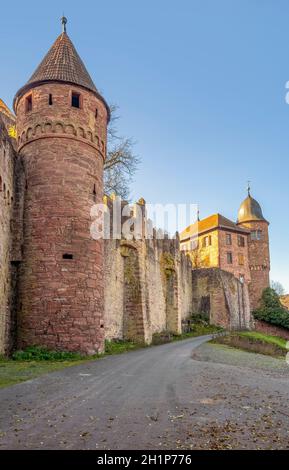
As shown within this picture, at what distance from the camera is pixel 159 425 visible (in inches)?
232

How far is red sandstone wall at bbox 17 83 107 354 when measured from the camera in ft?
50.7

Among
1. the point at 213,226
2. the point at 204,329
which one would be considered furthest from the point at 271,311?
the point at 204,329

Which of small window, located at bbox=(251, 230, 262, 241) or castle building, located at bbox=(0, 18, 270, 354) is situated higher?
small window, located at bbox=(251, 230, 262, 241)

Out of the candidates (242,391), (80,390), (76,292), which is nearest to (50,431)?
(80,390)

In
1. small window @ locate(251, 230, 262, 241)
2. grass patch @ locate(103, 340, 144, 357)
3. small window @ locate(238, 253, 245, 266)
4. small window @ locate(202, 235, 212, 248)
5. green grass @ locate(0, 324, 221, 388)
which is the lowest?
grass patch @ locate(103, 340, 144, 357)

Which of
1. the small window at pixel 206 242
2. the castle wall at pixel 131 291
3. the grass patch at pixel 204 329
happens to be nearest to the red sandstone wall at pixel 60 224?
the castle wall at pixel 131 291

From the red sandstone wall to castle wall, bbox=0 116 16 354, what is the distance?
0.50 metres

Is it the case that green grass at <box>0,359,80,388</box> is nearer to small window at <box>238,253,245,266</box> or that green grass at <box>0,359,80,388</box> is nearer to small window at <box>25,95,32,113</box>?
small window at <box>25,95,32,113</box>

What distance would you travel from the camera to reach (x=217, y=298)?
151 feet

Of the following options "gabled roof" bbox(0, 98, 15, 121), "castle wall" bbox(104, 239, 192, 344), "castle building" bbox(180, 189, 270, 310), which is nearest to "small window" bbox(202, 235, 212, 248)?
"castle building" bbox(180, 189, 270, 310)

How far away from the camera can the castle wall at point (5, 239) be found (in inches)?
592

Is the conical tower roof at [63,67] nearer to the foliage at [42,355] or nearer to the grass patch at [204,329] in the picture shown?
the foliage at [42,355]
